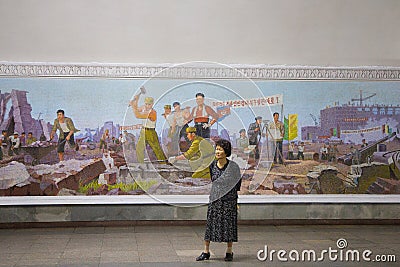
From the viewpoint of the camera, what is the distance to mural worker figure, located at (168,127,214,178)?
1016cm

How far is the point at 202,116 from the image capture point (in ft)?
33.6

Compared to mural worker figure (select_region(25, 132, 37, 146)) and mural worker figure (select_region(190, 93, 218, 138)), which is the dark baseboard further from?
mural worker figure (select_region(190, 93, 218, 138))

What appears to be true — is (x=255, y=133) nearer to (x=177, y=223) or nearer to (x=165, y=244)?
(x=165, y=244)

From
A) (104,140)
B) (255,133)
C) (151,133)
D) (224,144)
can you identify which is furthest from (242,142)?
(104,140)

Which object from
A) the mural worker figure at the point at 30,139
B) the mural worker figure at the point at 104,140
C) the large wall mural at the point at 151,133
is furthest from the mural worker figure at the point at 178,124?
the mural worker figure at the point at 30,139

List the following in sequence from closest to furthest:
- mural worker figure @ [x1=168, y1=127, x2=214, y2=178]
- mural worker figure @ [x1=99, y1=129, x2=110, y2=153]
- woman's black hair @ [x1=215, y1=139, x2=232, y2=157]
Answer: woman's black hair @ [x1=215, y1=139, x2=232, y2=157], mural worker figure @ [x1=168, y1=127, x2=214, y2=178], mural worker figure @ [x1=99, y1=129, x2=110, y2=153]

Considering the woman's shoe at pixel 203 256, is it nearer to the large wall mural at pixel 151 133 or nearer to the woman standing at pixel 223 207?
the woman standing at pixel 223 207

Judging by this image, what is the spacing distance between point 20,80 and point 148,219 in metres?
3.85

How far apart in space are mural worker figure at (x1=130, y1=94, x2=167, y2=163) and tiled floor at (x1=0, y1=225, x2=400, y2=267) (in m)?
1.62

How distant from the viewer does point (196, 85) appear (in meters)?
10.9

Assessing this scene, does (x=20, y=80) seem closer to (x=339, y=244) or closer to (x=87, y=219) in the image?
(x=87, y=219)

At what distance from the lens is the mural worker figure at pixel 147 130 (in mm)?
10508

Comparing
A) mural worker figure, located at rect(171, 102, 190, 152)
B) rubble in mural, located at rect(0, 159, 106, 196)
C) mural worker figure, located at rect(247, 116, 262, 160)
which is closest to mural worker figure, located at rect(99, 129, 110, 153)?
rubble in mural, located at rect(0, 159, 106, 196)

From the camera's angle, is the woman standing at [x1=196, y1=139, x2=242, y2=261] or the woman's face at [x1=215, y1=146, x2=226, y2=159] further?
the woman standing at [x1=196, y1=139, x2=242, y2=261]
